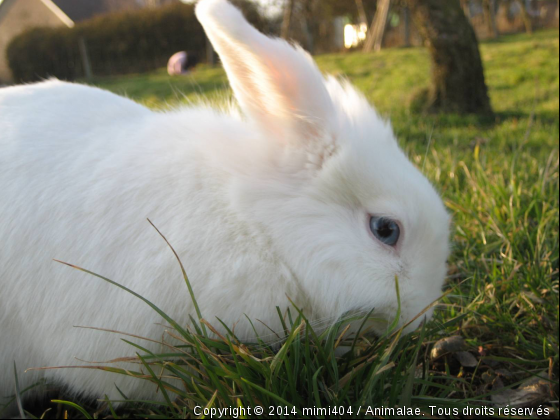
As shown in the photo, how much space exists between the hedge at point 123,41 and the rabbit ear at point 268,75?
52.2ft

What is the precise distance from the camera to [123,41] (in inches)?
722

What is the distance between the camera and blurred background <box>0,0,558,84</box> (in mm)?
14297

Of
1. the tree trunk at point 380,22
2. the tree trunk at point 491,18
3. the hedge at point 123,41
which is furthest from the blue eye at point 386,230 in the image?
the hedge at point 123,41

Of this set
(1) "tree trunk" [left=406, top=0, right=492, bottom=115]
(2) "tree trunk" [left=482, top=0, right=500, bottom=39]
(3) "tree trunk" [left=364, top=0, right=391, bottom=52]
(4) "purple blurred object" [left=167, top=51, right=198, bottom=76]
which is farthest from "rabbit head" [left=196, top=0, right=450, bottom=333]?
(4) "purple blurred object" [left=167, top=51, right=198, bottom=76]

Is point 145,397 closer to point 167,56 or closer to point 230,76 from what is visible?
point 230,76

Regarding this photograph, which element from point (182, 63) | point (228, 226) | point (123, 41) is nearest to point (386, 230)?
point (228, 226)

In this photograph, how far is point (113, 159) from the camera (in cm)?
165

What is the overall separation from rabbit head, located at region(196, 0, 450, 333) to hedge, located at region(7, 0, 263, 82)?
15966 mm

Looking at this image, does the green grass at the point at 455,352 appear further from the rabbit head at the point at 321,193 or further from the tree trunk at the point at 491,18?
the tree trunk at the point at 491,18

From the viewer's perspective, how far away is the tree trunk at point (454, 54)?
5.64 meters

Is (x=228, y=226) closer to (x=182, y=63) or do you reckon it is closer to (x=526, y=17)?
(x=526, y=17)

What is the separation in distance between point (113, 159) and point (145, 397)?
791mm

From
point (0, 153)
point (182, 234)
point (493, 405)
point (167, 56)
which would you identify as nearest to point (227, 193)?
Result: point (182, 234)

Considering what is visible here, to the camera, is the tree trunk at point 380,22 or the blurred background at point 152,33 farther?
the blurred background at point 152,33
